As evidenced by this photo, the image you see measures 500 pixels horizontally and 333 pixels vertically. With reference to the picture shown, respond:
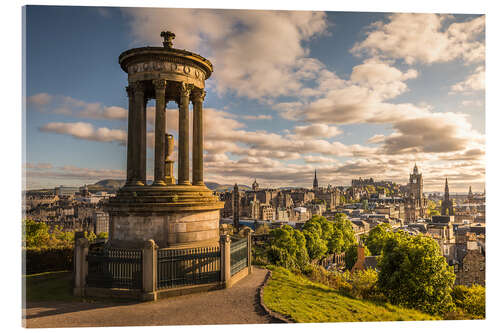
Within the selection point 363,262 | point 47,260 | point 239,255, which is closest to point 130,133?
point 239,255

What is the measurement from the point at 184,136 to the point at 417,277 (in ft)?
43.4

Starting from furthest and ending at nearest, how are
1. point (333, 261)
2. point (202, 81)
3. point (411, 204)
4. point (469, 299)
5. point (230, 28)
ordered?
1. point (411, 204)
2. point (333, 261)
3. point (469, 299)
4. point (202, 81)
5. point (230, 28)

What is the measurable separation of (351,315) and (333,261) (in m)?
65.5

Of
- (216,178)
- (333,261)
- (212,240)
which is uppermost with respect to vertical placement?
(216,178)

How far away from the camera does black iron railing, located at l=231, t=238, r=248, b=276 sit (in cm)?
1313

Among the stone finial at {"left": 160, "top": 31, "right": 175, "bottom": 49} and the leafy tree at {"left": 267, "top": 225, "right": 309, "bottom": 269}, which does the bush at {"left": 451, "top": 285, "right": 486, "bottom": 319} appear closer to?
the stone finial at {"left": 160, "top": 31, "right": 175, "bottom": 49}

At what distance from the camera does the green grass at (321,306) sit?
33.3 feet

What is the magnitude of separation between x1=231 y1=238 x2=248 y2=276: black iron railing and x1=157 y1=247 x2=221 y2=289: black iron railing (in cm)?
118

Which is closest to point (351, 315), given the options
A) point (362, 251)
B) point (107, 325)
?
point (107, 325)

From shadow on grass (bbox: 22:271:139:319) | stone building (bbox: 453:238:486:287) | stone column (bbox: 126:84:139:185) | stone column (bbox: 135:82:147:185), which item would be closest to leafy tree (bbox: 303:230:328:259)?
stone building (bbox: 453:238:486:287)

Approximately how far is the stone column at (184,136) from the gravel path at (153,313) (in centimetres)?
553

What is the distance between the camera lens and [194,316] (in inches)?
384

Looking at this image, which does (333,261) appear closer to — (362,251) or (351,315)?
(362,251)

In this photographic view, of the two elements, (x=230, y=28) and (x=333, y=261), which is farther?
(x=333, y=261)
